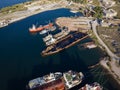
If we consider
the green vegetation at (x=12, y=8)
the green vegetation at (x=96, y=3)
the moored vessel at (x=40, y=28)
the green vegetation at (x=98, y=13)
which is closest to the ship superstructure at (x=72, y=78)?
the moored vessel at (x=40, y=28)

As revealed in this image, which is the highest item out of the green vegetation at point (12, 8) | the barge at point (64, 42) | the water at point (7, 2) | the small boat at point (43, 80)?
the water at point (7, 2)

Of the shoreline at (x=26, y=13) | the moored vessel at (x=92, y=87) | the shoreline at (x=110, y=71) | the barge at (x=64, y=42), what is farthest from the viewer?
the shoreline at (x=26, y=13)

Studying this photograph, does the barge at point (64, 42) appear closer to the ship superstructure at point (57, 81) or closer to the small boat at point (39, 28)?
the small boat at point (39, 28)

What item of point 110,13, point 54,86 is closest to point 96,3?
point 110,13

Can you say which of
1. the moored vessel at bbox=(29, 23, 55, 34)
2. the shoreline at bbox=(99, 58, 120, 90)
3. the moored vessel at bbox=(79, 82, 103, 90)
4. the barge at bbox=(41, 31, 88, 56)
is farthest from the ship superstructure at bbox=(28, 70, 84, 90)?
the moored vessel at bbox=(29, 23, 55, 34)

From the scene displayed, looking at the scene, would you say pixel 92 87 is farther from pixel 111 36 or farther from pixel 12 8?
pixel 12 8

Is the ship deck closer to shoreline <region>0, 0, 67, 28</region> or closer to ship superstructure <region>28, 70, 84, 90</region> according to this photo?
ship superstructure <region>28, 70, 84, 90</region>
